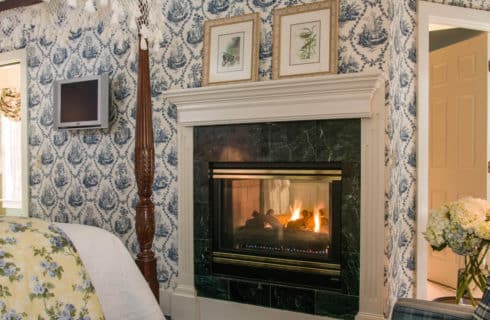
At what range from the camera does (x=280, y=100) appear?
8.39 ft

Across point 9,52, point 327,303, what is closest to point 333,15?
point 327,303

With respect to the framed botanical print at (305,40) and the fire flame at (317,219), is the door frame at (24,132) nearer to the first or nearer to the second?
the framed botanical print at (305,40)

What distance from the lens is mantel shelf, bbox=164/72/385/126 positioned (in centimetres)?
233

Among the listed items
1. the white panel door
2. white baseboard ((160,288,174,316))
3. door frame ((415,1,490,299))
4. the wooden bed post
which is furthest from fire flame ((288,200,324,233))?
the white panel door

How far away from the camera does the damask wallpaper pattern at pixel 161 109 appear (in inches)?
95.2

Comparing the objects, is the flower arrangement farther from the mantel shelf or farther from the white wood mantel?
the mantel shelf

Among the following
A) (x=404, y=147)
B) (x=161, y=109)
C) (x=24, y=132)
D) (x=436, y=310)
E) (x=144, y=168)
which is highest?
(x=161, y=109)

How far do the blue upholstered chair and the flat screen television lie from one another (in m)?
2.53

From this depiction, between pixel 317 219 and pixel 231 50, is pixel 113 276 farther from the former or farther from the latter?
pixel 231 50

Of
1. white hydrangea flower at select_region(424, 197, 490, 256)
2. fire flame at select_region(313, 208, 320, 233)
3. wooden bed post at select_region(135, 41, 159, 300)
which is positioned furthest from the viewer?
fire flame at select_region(313, 208, 320, 233)

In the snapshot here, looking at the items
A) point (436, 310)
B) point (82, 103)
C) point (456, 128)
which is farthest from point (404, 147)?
point (82, 103)

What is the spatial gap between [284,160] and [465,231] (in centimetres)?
109

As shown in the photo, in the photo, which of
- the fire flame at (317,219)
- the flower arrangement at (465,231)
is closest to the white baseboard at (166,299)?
the fire flame at (317,219)

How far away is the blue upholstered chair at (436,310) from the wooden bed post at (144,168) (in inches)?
49.7
